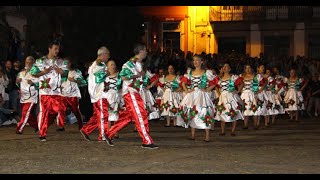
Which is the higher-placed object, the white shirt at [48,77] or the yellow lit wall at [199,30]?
the yellow lit wall at [199,30]

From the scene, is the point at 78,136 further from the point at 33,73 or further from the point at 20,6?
the point at 20,6

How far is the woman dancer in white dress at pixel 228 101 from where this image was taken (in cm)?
1587

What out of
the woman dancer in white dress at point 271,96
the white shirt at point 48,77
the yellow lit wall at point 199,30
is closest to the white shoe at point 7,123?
the white shirt at point 48,77

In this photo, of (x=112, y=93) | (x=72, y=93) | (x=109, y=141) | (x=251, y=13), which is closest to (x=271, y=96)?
(x=72, y=93)

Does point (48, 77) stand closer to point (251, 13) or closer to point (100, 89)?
point (100, 89)

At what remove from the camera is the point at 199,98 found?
14.3 meters

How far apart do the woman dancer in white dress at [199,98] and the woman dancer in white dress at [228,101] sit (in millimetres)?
1581

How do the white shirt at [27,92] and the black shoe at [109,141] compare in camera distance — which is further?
the white shirt at [27,92]

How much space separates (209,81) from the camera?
14.3 m

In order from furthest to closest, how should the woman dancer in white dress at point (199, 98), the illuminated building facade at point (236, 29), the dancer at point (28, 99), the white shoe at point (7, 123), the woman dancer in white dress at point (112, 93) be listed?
1. the illuminated building facade at point (236, 29)
2. the white shoe at point (7, 123)
3. the dancer at point (28, 99)
4. the woman dancer in white dress at point (199, 98)
5. the woman dancer in white dress at point (112, 93)

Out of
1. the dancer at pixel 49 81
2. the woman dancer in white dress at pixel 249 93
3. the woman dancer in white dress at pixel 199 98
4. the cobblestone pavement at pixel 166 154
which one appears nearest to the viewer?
the cobblestone pavement at pixel 166 154

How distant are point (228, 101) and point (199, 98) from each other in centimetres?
187

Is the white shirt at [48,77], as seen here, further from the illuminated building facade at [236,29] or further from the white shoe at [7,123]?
the illuminated building facade at [236,29]

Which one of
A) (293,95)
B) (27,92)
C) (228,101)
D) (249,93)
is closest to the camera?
(228,101)
